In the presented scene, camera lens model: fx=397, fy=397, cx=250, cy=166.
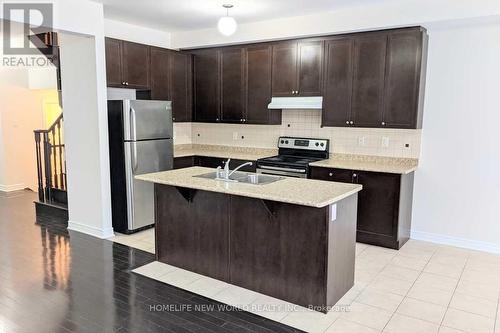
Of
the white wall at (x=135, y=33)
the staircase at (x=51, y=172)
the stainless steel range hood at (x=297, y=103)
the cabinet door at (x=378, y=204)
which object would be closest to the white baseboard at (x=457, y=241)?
the cabinet door at (x=378, y=204)

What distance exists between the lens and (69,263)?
157 inches

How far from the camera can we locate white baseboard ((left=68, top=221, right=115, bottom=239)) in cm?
482

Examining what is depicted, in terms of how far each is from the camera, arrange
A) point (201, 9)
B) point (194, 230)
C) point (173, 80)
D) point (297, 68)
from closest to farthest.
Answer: point (194, 230)
point (201, 9)
point (297, 68)
point (173, 80)

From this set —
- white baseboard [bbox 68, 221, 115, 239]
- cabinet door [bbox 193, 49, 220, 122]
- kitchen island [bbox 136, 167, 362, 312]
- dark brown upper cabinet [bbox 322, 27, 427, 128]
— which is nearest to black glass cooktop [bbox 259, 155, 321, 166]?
dark brown upper cabinet [bbox 322, 27, 427, 128]

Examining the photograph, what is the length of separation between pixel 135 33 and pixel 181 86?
0.98m

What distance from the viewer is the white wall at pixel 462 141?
4281 millimetres

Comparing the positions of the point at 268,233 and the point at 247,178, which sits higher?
the point at 247,178

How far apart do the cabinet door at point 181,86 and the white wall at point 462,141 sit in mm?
3396

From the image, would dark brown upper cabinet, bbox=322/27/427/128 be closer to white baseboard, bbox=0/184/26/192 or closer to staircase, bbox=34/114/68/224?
staircase, bbox=34/114/68/224

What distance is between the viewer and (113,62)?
4988 millimetres

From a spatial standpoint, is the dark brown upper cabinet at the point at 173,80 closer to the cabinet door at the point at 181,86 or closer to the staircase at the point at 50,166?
the cabinet door at the point at 181,86

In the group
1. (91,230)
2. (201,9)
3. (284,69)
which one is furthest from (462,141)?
(91,230)

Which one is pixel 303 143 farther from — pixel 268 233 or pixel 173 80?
pixel 268 233

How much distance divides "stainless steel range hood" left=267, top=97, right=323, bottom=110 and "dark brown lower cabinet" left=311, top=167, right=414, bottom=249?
88cm
